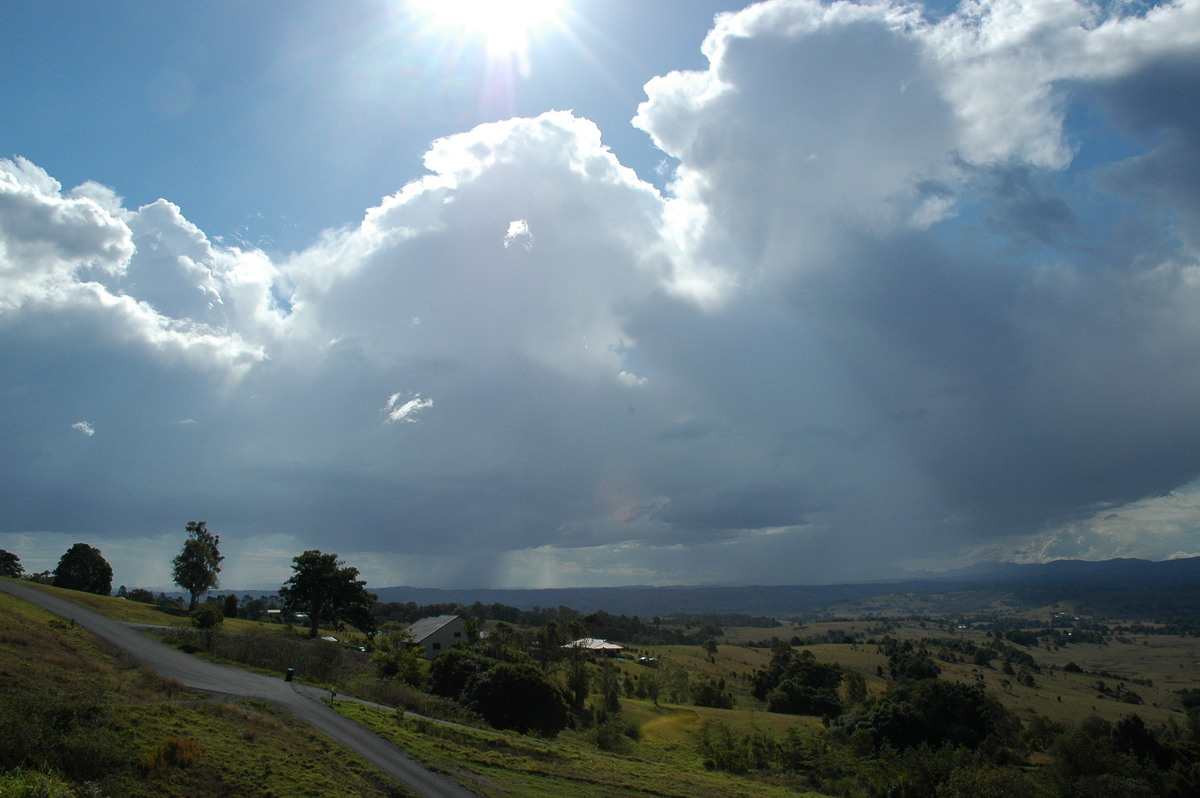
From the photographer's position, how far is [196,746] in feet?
60.8

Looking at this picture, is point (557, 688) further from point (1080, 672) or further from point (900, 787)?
point (1080, 672)

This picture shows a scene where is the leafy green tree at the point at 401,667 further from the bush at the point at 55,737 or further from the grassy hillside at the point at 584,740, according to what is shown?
the bush at the point at 55,737

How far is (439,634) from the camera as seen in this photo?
268 ft

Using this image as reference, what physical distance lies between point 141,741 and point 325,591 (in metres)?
54.8

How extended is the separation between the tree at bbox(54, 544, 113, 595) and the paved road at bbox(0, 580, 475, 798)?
115 feet

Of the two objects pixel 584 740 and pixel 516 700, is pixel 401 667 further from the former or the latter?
pixel 584 740

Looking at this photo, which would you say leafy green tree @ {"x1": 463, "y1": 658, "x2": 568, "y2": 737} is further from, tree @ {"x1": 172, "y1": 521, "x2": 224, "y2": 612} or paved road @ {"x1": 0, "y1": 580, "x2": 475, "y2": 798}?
tree @ {"x1": 172, "y1": 521, "x2": 224, "y2": 612}

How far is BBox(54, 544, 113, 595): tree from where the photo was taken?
83250 millimetres

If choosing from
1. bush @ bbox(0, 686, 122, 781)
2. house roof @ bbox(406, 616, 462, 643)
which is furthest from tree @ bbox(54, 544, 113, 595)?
bush @ bbox(0, 686, 122, 781)

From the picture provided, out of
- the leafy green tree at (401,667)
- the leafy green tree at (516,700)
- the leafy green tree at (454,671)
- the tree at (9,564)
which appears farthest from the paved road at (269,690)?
the tree at (9,564)

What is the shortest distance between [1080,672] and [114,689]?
465ft

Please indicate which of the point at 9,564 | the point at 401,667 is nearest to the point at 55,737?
the point at 401,667

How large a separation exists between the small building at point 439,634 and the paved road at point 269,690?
115 ft

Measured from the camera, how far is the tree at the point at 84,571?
8325cm
